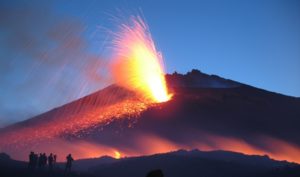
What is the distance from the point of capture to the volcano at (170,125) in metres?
96.4

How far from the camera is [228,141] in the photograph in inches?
3996

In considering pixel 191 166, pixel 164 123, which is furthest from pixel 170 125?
pixel 191 166

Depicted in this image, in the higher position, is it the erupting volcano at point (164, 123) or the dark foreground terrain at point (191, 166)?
the erupting volcano at point (164, 123)

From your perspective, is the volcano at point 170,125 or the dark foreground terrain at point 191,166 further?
the volcano at point 170,125

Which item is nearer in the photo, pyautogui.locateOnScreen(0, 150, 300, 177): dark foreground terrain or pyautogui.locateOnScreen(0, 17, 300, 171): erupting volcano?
pyautogui.locateOnScreen(0, 150, 300, 177): dark foreground terrain

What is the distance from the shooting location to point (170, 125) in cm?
10919

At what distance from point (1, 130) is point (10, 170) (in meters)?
85.3

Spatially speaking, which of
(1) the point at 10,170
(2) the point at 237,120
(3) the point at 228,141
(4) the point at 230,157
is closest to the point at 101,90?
(2) the point at 237,120

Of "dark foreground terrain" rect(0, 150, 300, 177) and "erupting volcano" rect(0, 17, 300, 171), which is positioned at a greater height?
"erupting volcano" rect(0, 17, 300, 171)

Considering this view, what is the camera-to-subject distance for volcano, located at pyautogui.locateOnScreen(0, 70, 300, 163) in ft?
316

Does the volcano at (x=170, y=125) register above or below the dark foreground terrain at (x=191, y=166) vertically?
above

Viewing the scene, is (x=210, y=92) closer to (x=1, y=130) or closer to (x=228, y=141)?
(x=228, y=141)

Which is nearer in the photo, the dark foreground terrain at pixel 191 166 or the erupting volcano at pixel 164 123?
the dark foreground terrain at pixel 191 166

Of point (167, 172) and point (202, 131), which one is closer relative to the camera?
point (167, 172)
